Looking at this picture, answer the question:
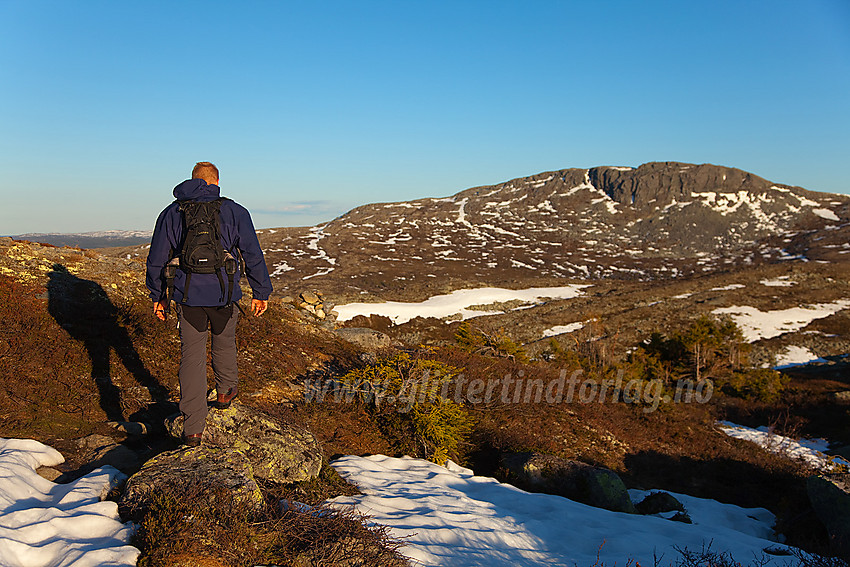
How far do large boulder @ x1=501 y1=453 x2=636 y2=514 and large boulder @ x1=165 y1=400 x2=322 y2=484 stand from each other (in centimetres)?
361

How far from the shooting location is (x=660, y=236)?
120 m

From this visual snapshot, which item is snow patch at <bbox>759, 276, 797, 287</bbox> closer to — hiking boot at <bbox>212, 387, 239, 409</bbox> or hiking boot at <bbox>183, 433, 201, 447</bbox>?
hiking boot at <bbox>212, 387, 239, 409</bbox>

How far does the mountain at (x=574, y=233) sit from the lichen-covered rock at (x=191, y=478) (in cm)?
4353

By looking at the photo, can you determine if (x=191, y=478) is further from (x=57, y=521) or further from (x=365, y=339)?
(x=365, y=339)

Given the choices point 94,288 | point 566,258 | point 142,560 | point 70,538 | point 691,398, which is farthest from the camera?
point 566,258

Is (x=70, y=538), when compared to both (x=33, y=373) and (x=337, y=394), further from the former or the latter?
(x=337, y=394)

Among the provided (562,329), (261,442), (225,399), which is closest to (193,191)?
(225,399)

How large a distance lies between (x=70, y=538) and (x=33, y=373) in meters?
4.93

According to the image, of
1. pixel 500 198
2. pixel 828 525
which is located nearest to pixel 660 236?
pixel 500 198

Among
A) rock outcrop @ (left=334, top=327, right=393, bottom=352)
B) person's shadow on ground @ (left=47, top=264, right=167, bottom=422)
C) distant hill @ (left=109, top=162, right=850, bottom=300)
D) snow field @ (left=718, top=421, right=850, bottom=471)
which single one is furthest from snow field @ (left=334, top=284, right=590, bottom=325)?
snow field @ (left=718, top=421, right=850, bottom=471)

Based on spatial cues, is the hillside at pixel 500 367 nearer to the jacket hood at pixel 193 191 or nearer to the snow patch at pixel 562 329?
the snow patch at pixel 562 329

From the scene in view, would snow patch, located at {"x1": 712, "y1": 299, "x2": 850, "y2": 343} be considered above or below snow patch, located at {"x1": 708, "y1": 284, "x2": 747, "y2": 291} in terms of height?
below

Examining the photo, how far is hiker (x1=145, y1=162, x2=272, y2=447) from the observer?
4473mm

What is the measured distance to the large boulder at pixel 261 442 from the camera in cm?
494
